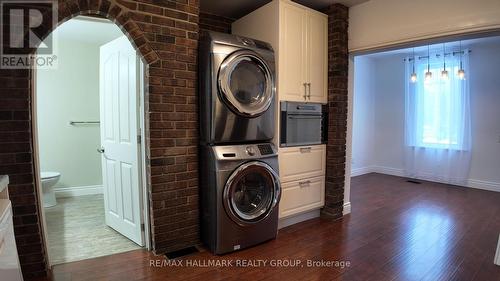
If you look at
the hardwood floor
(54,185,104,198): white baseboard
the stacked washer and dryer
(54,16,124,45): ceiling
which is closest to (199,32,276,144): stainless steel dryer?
the stacked washer and dryer

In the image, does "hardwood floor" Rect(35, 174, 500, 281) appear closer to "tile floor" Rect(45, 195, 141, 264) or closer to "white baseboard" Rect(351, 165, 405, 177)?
"tile floor" Rect(45, 195, 141, 264)

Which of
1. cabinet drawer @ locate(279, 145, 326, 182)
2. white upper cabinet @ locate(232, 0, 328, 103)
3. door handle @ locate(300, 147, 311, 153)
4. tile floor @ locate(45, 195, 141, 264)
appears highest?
white upper cabinet @ locate(232, 0, 328, 103)

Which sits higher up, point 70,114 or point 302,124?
point 70,114

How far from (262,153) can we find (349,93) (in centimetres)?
144

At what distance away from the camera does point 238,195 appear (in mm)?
2369

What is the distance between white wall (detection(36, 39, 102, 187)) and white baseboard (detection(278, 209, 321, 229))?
3.00m

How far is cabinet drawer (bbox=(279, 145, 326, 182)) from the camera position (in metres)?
2.64

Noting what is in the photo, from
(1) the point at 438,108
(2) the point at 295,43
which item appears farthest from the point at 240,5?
(1) the point at 438,108

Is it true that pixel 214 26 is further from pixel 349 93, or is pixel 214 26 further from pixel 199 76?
pixel 349 93

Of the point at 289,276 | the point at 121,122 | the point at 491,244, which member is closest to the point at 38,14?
the point at 121,122

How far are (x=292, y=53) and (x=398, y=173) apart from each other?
13.8ft

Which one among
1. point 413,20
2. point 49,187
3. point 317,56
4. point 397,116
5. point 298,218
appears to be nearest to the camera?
point 413,20

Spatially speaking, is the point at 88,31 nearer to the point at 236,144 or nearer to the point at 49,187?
the point at 49,187

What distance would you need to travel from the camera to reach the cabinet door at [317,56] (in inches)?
109
